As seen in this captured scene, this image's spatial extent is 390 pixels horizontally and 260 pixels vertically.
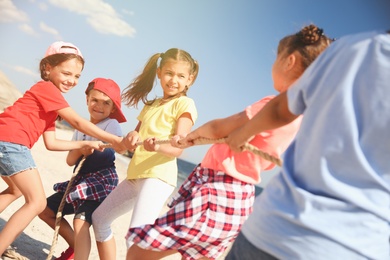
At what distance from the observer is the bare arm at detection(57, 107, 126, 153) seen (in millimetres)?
2794

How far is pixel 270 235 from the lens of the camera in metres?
1.13

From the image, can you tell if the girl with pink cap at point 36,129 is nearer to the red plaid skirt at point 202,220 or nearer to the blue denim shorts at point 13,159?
the blue denim shorts at point 13,159

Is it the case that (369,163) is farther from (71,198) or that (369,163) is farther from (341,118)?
(71,198)

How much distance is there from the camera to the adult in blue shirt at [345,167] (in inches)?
41.3

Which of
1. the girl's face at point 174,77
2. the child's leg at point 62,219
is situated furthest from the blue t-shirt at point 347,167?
the child's leg at point 62,219

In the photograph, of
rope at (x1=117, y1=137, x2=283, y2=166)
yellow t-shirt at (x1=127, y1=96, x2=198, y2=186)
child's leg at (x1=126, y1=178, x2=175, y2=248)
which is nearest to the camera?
rope at (x1=117, y1=137, x2=283, y2=166)

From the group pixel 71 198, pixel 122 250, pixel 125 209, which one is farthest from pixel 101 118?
pixel 122 250

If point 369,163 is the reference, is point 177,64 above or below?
above

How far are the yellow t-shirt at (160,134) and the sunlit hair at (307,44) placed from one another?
109cm

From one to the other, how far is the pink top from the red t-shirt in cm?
134

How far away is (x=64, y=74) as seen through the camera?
3012mm

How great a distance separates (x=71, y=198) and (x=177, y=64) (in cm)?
126

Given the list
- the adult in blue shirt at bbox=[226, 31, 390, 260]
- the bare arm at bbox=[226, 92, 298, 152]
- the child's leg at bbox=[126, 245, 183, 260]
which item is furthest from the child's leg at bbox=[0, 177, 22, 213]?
the adult in blue shirt at bbox=[226, 31, 390, 260]

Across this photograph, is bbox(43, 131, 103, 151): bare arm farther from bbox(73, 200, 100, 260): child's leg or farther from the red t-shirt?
bbox(73, 200, 100, 260): child's leg
